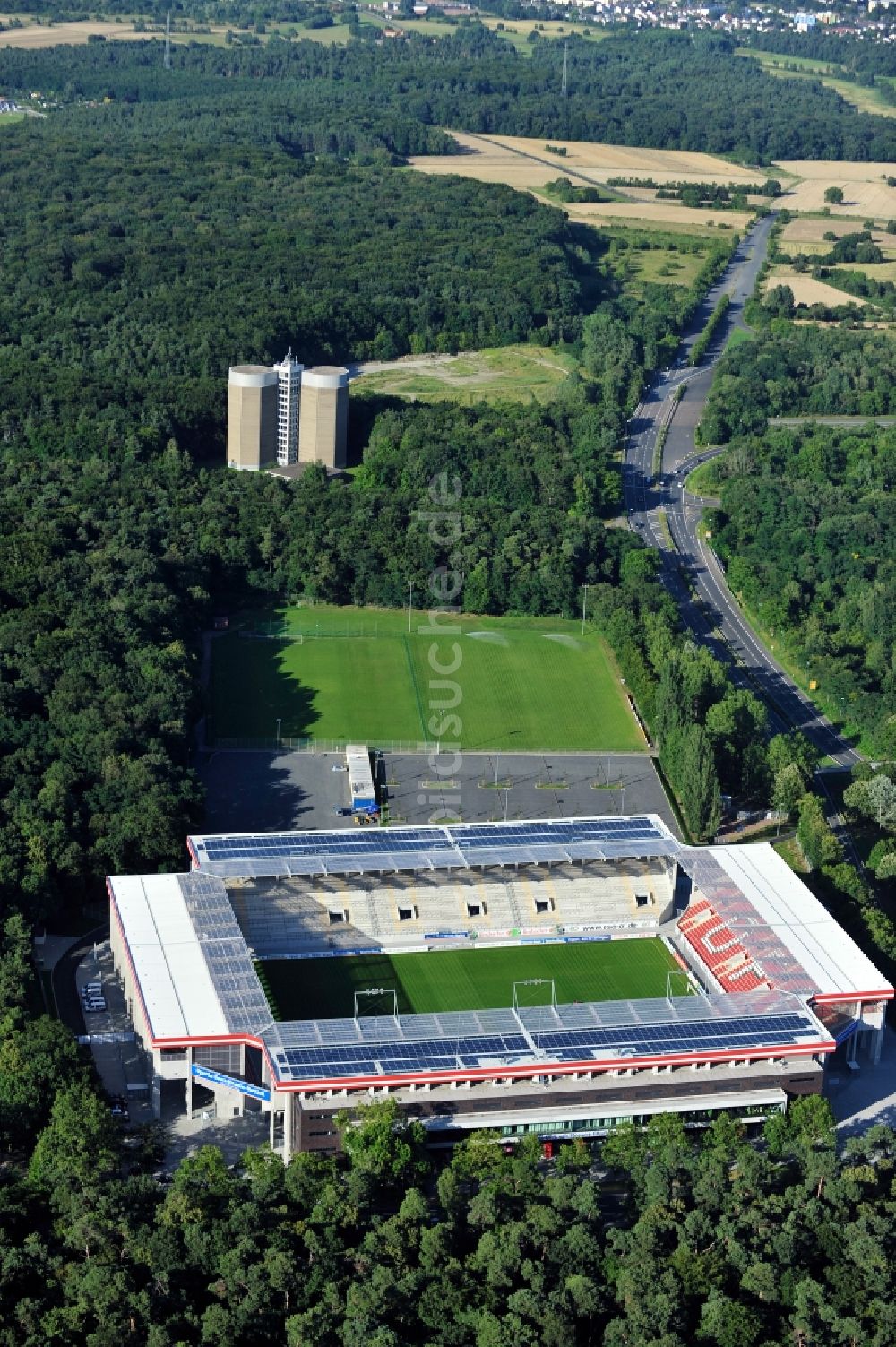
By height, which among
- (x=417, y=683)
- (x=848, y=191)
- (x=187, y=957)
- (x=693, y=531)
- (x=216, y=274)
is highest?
(x=187, y=957)

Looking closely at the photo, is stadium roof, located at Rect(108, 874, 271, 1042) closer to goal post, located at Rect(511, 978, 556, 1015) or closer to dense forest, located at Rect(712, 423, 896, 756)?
goal post, located at Rect(511, 978, 556, 1015)

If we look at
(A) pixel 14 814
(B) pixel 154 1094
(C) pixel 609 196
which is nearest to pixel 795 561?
(A) pixel 14 814

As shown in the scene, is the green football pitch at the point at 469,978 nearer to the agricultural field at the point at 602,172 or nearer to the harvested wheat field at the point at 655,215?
the harvested wheat field at the point at 655,215

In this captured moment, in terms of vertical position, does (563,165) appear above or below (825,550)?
below

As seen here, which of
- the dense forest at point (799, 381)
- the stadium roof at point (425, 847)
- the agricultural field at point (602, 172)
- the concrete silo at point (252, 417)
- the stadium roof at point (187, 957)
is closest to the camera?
the stadium roof at point (187, 957)

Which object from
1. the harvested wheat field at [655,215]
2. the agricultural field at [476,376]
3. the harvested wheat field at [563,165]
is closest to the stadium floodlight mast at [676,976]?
the agricultural field at [476,376]

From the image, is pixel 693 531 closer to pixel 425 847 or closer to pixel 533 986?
pixel 425 847

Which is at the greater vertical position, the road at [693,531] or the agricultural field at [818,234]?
the agricultural field at [818,234]

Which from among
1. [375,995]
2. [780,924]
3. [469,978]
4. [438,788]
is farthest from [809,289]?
[375,995]
